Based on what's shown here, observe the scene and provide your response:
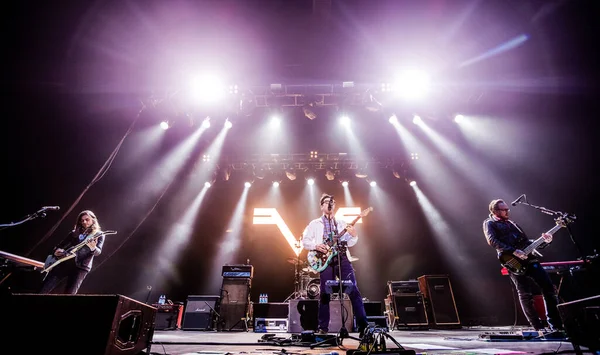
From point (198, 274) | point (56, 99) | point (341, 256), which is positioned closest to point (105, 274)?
point (198, 274)

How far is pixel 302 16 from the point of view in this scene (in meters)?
4.66

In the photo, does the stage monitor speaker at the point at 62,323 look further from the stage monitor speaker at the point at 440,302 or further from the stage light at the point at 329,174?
the stage light at the point at 329,174

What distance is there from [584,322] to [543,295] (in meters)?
3.07

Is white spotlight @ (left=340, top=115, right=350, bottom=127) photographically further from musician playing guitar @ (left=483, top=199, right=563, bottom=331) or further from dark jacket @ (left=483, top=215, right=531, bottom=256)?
dark jacket @ (left=483, top=215, right=531, bottom=256)

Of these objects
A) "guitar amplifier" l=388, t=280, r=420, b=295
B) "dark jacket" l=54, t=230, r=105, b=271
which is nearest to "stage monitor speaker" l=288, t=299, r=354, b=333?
"guitar amplifier" l=388, t=280, r=420, b=295

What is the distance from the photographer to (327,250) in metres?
3.93

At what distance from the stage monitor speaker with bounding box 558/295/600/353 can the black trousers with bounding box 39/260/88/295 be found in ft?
17.2

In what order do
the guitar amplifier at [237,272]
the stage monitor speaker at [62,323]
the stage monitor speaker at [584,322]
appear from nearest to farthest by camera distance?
the stage monitor speaker at [62,323], the stage monitor speaker at [584,322], the guitar amplifier at [237,272]

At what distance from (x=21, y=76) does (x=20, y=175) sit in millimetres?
1999

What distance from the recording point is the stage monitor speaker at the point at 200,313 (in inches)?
275

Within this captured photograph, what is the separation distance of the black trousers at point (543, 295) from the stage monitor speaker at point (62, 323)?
197 inches

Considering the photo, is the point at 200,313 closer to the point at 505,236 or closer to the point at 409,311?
the point at 409,311

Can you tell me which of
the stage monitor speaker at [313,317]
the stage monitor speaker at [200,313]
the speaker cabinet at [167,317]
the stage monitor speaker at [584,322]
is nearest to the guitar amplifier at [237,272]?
the stage monitor speaker at [200,313]

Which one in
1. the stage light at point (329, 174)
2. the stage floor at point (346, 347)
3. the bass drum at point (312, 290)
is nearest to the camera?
the stage floor at point (346, 347)
